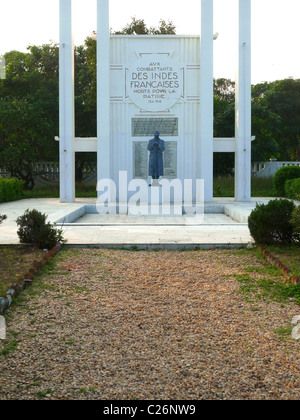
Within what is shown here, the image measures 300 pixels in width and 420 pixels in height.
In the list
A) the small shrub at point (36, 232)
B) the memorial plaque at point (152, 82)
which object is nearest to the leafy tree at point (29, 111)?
the memorial plaque at point (152, 82)

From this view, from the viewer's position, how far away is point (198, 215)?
1447 cm

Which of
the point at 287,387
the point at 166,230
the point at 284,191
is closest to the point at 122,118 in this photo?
the point at 284,191

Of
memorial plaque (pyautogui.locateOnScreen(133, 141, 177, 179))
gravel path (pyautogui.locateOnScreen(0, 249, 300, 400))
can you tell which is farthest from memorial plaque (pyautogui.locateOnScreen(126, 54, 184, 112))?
gravel path (pyautogui.locateOnScreen(0, 249, 300, 400))

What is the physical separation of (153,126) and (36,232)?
10122 mm

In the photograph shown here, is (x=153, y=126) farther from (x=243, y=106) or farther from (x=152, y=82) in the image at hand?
(x=243, y=106)

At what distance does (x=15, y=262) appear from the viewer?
6.66 meters

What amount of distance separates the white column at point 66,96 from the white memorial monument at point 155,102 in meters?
0.03

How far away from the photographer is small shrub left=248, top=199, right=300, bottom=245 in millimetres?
7922

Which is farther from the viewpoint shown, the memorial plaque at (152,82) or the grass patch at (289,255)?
the memorial plaque at (152,82)

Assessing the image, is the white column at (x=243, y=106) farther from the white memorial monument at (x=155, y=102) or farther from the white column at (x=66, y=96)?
the white column at (x=66, y=96)

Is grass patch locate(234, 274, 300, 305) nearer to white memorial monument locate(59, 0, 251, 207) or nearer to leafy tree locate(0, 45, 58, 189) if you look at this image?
white memorial monument locate(59, 0, 251, 207)

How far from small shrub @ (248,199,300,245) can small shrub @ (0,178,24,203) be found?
10747 millimetres

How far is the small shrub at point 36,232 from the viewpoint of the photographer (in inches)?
310

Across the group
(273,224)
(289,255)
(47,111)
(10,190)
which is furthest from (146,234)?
(47,111)
